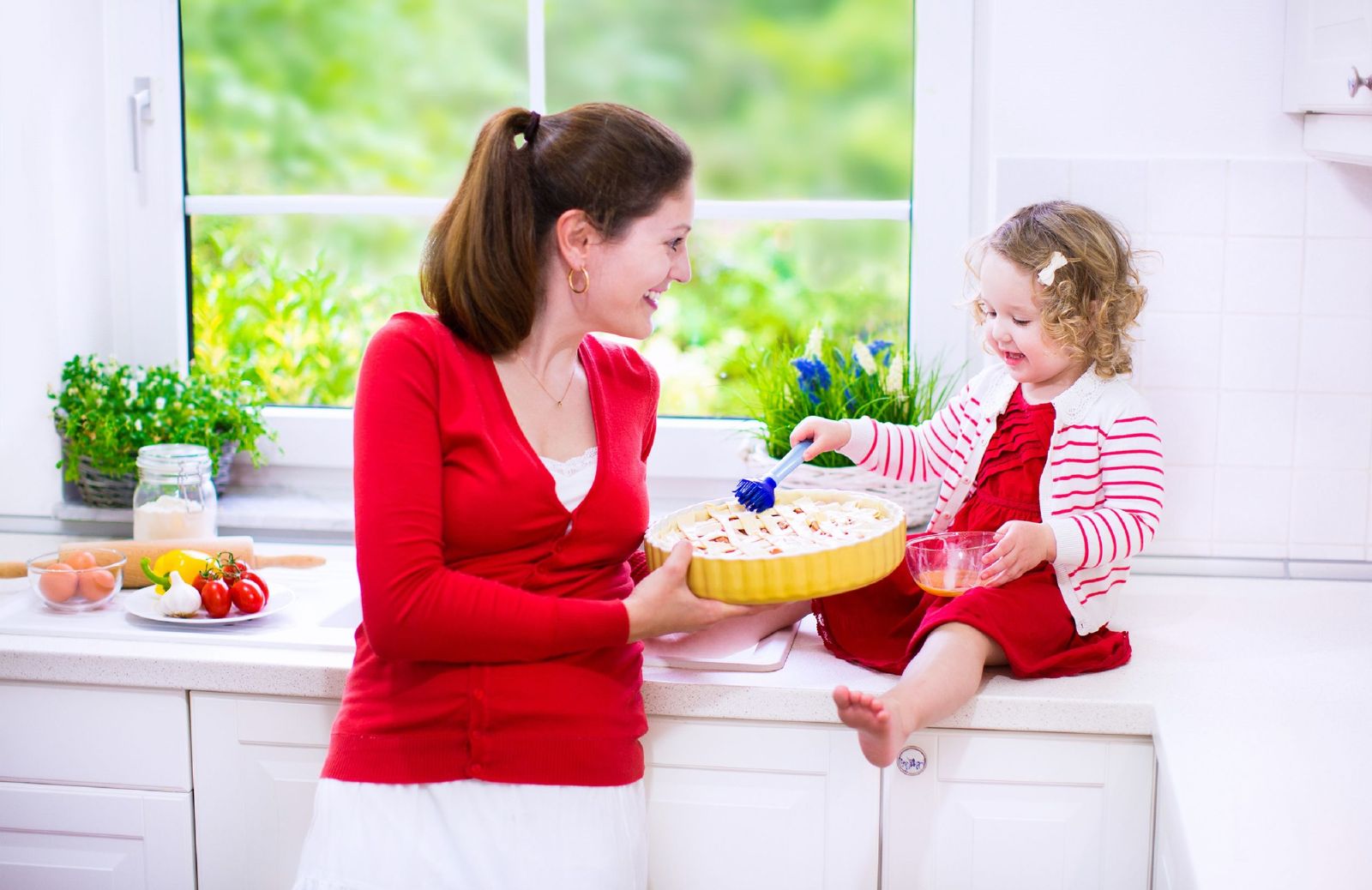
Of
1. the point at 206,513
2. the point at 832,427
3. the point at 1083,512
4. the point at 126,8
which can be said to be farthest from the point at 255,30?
the point at 1083,512

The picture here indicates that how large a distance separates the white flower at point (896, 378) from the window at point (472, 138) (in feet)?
0.90

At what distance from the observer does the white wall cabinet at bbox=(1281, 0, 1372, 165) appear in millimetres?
1584

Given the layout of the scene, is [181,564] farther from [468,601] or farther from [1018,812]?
[1018,812]

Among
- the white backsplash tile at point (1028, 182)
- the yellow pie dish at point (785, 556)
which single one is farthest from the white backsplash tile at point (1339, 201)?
the yellow pie dish at point (785, 556)

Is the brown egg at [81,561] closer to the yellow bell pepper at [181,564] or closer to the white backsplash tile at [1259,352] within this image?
the yellow bell pepper at [181,564]

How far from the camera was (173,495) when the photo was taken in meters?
2.04

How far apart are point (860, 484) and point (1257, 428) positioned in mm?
604

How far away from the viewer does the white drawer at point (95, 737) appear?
5.50 ft

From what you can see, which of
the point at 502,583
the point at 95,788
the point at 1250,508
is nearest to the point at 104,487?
the point at 95,788

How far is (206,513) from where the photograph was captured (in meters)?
2.06

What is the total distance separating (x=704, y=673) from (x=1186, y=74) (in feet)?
3.66

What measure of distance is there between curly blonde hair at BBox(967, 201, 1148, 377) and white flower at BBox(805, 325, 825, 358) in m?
0.39

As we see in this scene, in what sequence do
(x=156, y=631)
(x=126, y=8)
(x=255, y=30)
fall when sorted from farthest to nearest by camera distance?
(x=255, y=30), (x=126, y=8), (x=156, y=631)

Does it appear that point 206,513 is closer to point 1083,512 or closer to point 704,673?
point 704,673
